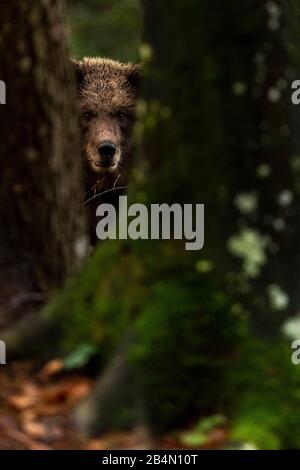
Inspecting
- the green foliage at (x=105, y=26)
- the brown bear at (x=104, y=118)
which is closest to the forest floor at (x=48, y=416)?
the brown bear at (x=104, y=118)

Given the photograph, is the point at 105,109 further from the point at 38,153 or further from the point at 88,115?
the point at 38,153

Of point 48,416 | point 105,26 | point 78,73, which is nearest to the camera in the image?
point 78,73

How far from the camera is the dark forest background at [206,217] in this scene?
2631 millimetres

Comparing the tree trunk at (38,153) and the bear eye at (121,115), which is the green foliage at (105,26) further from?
the bear eye at (121,115)

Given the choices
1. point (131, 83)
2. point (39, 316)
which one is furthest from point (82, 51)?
point (131, 83)

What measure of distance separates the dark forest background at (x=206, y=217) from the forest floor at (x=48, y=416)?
1 centimetres

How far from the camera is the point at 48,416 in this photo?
2.92 metres

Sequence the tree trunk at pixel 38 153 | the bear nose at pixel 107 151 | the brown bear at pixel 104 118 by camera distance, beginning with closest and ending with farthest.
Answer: the bear nose at pixel 107 151
the brown bear at pixel 104 118
the tree trunk at pixel 38 153

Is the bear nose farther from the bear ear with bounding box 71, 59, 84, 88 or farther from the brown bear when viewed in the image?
the bear ear with bounding box 71, 59, 84, 88

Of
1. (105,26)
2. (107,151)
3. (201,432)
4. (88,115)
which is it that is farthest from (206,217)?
(105,26)

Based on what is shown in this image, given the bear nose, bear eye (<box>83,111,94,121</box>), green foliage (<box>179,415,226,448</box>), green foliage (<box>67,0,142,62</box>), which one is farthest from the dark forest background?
green foliage (<box>67,0,142,62</box>)

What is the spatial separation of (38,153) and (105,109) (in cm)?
96

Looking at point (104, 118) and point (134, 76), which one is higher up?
point (134, 76)

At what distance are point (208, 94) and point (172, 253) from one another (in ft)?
2.16
